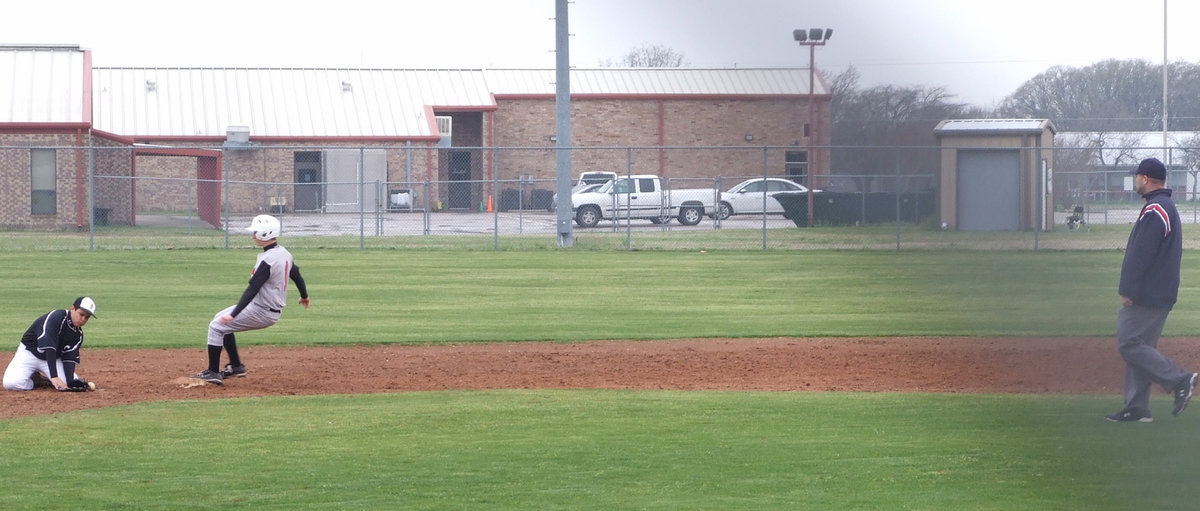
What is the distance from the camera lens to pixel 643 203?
1449 inches

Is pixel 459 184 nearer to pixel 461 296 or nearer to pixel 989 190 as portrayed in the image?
pixel 461 296

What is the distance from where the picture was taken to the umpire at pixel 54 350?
10.6 m

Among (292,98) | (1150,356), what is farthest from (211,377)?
(292,98)

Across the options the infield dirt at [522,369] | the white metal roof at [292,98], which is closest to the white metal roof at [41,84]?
the white metal roof at [292,98]

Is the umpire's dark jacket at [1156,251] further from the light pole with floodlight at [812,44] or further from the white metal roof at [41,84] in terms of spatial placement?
the white metal roof at [41,84]

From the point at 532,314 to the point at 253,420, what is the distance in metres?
8.38

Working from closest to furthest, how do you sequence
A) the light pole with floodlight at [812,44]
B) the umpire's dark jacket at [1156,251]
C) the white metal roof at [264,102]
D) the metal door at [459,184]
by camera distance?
the light pole with floodlight at [812,44]
the umpire's dark jacket at [1156,251]
the white metal roof at [264,102]
the metal door at [459,184]

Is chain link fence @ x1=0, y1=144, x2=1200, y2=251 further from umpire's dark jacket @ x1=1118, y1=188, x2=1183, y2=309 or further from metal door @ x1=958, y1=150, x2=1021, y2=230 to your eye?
metal door @ x1=958, y1=150, x2=1021, y2=230

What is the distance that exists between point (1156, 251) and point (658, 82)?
187 inches

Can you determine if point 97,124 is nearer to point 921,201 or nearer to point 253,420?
point 253,420

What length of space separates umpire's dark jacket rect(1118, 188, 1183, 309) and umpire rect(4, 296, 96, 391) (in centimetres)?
811

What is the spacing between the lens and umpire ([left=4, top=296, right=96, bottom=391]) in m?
10.6

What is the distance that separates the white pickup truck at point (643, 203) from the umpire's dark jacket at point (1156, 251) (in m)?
28.3

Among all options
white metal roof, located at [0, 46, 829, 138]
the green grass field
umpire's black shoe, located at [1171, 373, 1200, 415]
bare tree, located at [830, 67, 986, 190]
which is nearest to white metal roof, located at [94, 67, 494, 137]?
white metal roof, located at [0, 46, 829, 138]
